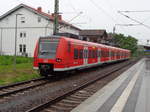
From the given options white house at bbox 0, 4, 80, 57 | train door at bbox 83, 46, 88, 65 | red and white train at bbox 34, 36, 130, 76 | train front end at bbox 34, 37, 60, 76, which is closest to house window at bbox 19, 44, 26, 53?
white house at bbox 0, 4, 80, 57

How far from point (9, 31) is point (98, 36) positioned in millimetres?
31223

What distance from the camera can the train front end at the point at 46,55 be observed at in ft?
46.2

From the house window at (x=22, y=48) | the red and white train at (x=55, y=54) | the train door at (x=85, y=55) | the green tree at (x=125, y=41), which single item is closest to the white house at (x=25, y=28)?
the house window at (x=22, y=48)

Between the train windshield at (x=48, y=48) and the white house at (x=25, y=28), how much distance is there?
88.6 ft

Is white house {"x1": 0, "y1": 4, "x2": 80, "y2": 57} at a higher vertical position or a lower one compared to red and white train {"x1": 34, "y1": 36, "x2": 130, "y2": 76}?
higher

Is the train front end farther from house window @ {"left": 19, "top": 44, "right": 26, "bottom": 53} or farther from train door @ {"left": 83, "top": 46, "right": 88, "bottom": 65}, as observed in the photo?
house window @ {"left": 19, "top": 44, "right": 26, "bottom": 53}

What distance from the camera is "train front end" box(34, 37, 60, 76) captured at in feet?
46.2

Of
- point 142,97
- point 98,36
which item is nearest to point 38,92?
point 142,97

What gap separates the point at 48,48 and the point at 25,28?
30530 millimetres

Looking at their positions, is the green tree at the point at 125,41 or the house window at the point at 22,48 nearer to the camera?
the house window at the point at 22,48

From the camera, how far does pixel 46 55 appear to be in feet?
47.3

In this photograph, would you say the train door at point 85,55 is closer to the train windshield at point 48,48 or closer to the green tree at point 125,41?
the train windshield at point 48,48

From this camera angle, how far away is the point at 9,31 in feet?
149

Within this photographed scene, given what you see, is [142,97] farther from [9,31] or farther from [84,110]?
[9,31]
